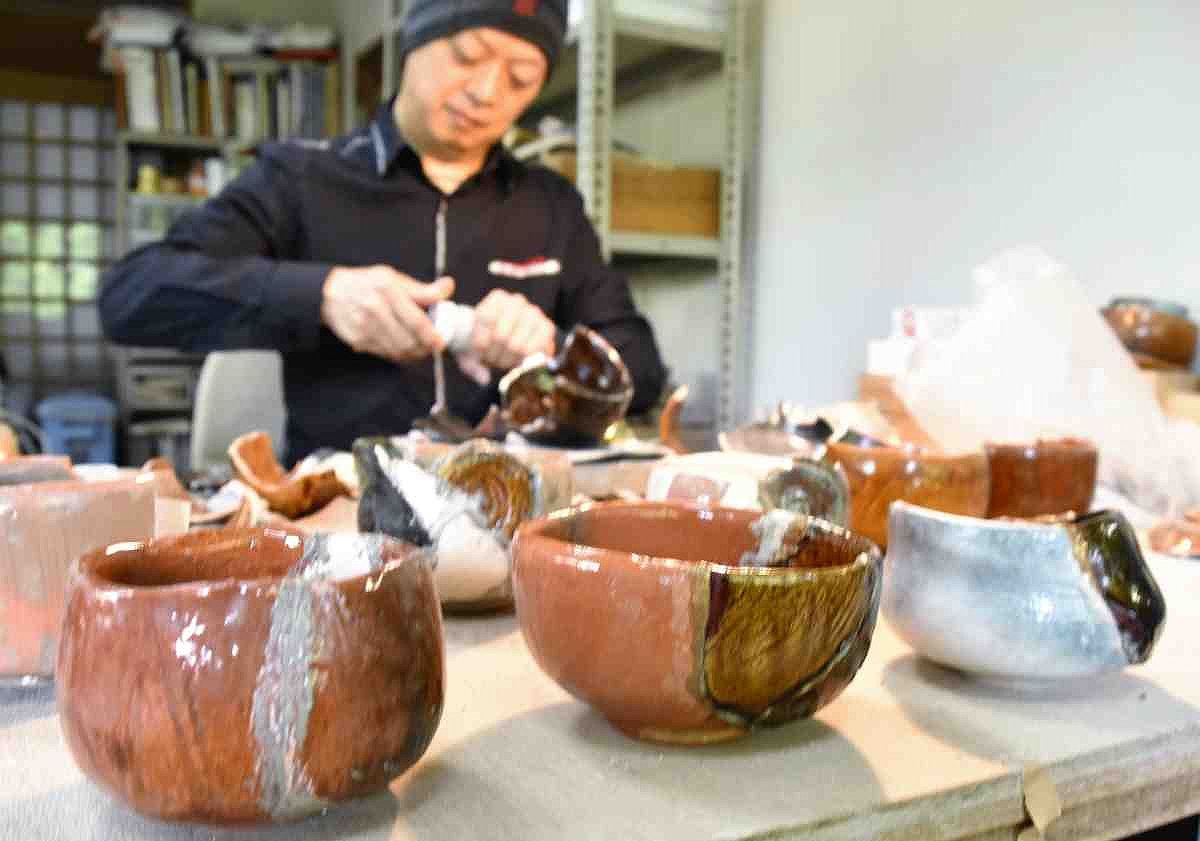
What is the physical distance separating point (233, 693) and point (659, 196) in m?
1.81

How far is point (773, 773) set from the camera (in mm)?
343

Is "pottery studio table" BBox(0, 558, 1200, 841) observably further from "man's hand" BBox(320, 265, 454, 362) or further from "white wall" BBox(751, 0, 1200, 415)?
"white wall" BBox(751, 0, 1200, 415)

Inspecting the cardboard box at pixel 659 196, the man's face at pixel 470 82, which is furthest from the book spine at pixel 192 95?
the man's face at pixel 470 82

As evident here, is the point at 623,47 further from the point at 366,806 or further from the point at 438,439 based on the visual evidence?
the point at 366,806

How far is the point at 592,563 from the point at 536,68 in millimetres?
1144

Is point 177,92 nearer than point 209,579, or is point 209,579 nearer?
point 209,579

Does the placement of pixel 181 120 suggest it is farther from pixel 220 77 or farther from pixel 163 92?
pixel 220 77

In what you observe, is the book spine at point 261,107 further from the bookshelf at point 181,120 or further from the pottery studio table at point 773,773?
the pottery studio table at point 773,773

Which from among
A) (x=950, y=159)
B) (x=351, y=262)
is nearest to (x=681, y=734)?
(x=351, y=262)

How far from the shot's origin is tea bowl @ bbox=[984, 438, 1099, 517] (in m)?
0.71

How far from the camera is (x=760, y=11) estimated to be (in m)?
2.04

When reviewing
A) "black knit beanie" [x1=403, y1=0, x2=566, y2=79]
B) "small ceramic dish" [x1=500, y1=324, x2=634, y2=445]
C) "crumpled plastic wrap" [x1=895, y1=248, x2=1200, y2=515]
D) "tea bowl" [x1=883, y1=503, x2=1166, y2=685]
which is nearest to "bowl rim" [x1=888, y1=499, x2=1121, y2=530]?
"tea bowl" [x1=883, y1=503, x2=1166, y2=685]

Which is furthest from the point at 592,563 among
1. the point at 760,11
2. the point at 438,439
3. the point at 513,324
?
the point at 760,11

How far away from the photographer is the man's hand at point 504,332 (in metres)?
1.11
